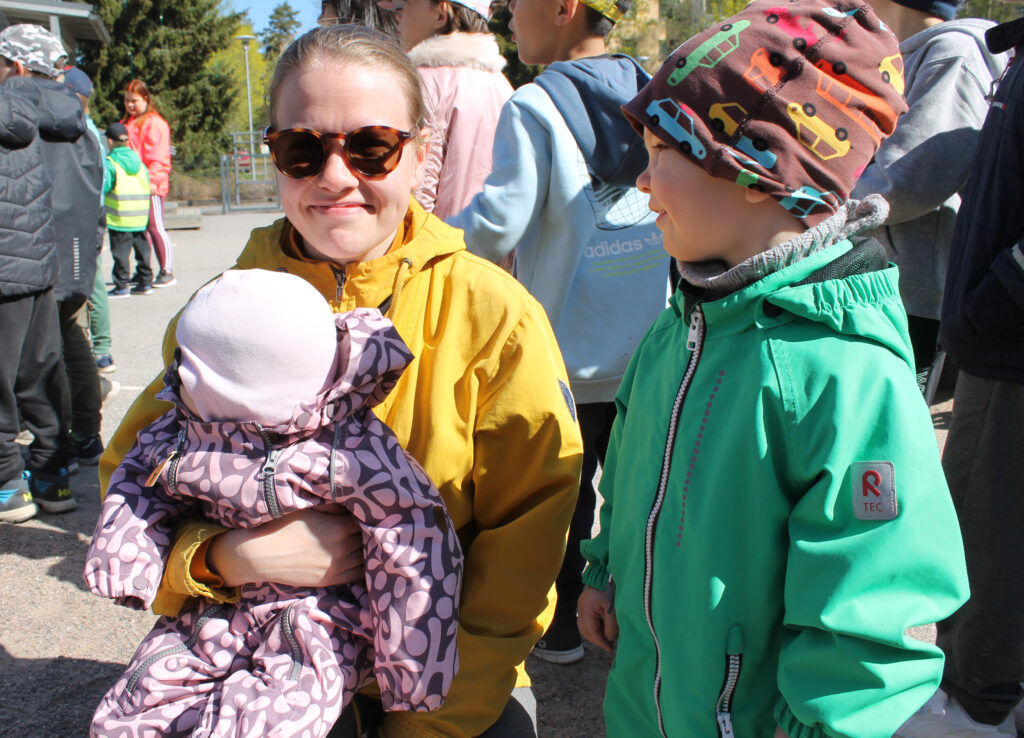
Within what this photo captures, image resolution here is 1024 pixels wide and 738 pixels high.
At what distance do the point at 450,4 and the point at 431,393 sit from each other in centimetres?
231

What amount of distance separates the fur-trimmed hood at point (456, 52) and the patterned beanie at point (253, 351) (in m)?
2.07

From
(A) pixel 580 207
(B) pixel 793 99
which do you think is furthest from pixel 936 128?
(B) pixel 793 99

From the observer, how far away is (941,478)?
50.8 inches

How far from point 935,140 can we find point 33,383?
160 inches

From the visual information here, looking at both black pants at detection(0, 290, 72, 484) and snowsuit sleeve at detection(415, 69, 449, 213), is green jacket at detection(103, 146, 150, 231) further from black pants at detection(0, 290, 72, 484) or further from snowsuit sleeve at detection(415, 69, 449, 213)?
snowsuit sleeve at detection(415, 69, 449, 213)

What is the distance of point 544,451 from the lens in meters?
1.70

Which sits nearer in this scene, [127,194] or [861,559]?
[861,559]

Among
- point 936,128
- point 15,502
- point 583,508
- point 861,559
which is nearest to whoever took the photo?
point 861,559

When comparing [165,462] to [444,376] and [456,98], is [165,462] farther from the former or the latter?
[456,98]

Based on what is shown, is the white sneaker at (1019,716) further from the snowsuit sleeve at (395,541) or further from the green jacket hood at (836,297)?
the snowsuit sleeve at (395,541)

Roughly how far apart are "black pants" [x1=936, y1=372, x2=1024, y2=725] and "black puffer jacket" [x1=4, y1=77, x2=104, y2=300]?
416cm

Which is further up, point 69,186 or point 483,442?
point 483,442

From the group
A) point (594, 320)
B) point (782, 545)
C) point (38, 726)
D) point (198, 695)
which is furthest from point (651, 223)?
point (38, 726)

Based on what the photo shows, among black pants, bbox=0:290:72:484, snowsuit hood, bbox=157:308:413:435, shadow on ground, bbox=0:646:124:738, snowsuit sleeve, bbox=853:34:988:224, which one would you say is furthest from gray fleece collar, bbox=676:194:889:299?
black pants, bbox=0:290:72:484
